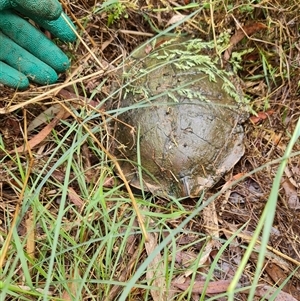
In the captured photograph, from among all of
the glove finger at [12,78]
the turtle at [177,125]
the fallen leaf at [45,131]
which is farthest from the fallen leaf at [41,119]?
the turtle at [177,125]

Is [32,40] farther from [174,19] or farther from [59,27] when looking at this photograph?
[174,19]

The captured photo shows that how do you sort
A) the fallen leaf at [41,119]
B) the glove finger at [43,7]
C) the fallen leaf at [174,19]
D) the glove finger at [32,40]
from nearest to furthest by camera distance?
the glove finger at [43,7] → the glove finger at [32,40] → the fallen leaf at [41,119] → the fallen leaf at [174,19]

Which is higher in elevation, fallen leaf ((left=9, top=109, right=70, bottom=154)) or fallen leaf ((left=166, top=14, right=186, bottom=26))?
fallen leaf ((left=9, top=109, right=70, bottom=154))

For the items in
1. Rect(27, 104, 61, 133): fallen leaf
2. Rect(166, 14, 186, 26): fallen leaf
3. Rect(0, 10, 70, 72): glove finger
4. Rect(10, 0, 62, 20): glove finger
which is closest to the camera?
Rect(10, 0, 62, 20): glove finger

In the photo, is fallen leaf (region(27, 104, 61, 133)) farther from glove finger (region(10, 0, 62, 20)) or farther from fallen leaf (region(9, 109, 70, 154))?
glove finger (region(10, 0, 62, 20))

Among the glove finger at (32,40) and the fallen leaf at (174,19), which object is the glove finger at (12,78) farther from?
the fallen leaf at (174,19)

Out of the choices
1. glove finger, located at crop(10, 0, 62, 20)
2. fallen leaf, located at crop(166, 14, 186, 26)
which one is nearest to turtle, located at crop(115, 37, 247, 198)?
fallen leaf, located at crop(166, 14, 186, 26)
